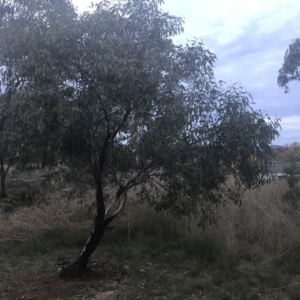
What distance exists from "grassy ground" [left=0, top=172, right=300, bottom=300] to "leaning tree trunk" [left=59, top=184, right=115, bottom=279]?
0.17 m

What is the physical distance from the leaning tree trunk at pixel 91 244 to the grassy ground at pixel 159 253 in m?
0.17

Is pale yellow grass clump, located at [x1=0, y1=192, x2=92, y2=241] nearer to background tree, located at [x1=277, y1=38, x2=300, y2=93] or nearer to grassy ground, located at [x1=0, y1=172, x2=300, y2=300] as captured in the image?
grassy ground, located at [x1=0, y1=172, x2=300, y2=300]

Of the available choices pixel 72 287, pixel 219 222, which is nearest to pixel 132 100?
pixel 72 287

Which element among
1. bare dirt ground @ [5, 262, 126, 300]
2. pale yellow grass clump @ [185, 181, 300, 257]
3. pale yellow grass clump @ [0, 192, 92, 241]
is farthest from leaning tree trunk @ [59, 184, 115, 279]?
pale yellow grass clump @ [0, 192, 92, 241]

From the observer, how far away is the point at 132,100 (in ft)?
21.8

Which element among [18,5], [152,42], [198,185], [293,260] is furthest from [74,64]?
[18,5]

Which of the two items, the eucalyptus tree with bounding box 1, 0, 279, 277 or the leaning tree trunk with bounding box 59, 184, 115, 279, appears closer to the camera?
the eucalyptus tree with bounding box 1, 0, 279, 277

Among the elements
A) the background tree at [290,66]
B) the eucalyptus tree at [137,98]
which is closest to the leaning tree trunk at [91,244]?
the eucalyptus tree at [137,98]

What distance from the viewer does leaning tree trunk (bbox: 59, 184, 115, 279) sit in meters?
7.74

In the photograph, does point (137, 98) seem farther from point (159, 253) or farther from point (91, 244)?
point (159, 253)

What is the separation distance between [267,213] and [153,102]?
442 cm

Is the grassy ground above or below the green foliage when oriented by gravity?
below

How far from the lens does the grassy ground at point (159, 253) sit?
741 cm

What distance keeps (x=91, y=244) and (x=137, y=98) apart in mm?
2704
